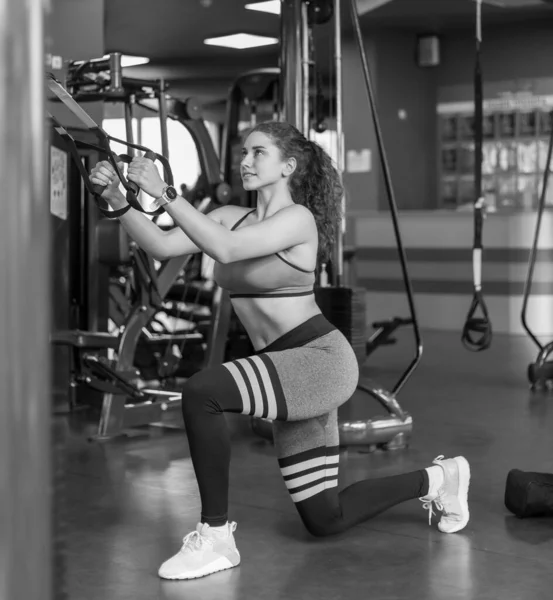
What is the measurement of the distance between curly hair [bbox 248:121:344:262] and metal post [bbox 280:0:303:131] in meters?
1.60

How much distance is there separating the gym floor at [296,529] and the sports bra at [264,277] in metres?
0.75

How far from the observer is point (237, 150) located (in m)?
6.11

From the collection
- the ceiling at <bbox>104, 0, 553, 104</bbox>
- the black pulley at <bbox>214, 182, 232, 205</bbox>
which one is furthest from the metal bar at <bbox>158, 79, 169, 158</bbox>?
the ceiling at <bbox>104, 0, 553, 104</bbox>

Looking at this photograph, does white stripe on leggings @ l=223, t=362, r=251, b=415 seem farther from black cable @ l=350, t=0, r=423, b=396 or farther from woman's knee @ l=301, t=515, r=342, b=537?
black cable @ l=350, t=0, r=423, b=396

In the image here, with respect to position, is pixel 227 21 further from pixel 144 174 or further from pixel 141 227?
pixel 144 174

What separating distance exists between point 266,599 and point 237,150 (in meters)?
4.15

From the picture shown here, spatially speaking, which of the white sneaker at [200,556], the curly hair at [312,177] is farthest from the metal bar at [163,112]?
the white sneaker at [200,556]

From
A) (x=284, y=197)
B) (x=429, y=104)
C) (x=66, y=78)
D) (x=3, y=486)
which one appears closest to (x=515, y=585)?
(x=284, y=197)

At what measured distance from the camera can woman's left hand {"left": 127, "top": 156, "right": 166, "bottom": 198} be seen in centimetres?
208

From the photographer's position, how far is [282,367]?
2.52 metres

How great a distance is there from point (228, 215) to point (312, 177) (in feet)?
0.89

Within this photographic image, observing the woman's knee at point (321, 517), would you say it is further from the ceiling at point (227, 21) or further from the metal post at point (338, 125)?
the ceiling at point (227, 21)

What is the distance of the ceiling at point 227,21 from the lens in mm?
10820

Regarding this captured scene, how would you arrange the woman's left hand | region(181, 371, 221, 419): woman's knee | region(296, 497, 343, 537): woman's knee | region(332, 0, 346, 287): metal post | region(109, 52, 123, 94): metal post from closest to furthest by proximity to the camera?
1. the woman's left hand
2. region(181, 371, 221, 419): woman's knee
3. region(296, 497, 343, 537): woman's knee
4. region(332, 0, 346, 287): metal post
5. region(109, 52, 123, 94): metal post
